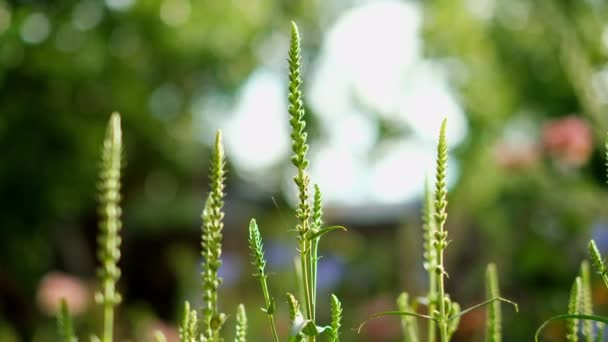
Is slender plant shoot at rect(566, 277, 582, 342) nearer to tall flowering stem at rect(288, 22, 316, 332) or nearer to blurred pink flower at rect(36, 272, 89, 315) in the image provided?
tall flowering stem at rect(288, 22, 316, 332)

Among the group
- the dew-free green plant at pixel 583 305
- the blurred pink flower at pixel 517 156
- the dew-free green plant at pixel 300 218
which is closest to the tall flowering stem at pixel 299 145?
the dew-free green plant at pixel 300 218

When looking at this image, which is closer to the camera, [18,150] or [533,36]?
[18,150]

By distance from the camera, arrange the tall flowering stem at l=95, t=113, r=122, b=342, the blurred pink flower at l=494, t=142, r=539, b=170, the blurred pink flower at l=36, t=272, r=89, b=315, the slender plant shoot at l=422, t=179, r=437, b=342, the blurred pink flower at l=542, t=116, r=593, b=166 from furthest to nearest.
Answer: the blurred pink flower at l=36, t=272, r=89, b=315
the blurred pink flower at l=494, t=142, r=539, b=170
the blurred pink flower at l=542, t=116, r=593, b=166
the slender plant shoot at l=422, t=179, r=437, b=342
the tall flowering stem at l=95, t=113, r=122, b=342

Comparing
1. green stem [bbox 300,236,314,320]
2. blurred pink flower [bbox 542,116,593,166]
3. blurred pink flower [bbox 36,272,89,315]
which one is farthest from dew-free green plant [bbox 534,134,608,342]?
blurred pink flower [bbox 36,272,89,315]

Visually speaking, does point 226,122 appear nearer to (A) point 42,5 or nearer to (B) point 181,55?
(B) point 181,55

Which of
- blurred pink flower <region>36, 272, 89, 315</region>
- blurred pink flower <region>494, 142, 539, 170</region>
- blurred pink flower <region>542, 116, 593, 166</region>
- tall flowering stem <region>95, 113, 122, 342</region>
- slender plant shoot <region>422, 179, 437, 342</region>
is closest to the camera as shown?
tall flowering stem <region>95, 113, 122, 342</region>

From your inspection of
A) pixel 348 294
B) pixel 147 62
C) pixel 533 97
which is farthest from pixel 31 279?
pixel 533 97

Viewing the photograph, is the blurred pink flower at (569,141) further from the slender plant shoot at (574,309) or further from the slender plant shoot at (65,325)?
the slender plant shoot at (65,325)

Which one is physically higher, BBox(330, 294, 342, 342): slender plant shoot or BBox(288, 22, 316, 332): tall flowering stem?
BBox(288, 22, 316, 332): tall flowering stem
